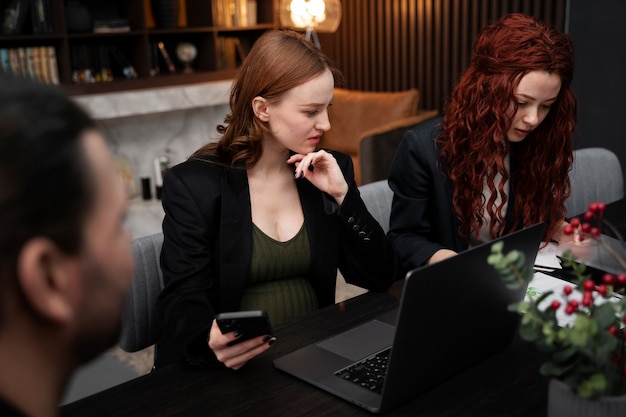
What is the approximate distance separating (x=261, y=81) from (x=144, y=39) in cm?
321

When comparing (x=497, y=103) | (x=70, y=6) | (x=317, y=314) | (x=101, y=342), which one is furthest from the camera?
(x=70, y=6)

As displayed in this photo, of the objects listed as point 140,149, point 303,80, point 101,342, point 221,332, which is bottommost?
point 140,149

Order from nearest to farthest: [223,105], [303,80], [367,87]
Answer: [303,80]
[223,105]
[367,87]

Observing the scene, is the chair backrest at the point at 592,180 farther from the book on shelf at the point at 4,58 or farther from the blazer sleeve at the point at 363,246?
the book on shelf at the point at 4,58

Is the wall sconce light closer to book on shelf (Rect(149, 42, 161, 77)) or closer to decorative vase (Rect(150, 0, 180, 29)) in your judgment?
decorative vase (Rect(150, 0, 180, 29))

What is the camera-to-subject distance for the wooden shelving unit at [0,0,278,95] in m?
4.51

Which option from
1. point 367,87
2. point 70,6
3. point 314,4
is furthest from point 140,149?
point 367,87

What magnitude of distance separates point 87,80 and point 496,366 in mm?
3924

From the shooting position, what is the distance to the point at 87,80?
469 cm

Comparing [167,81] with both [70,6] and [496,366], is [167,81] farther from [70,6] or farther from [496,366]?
[496,366]

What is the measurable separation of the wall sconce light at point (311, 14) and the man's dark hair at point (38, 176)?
4.16 meters

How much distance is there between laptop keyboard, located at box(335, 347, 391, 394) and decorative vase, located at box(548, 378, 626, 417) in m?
0.31

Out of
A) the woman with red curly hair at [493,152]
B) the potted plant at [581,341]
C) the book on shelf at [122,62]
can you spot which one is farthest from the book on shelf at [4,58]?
the potted plant at [581,341]

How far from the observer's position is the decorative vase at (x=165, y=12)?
4.94 metres
